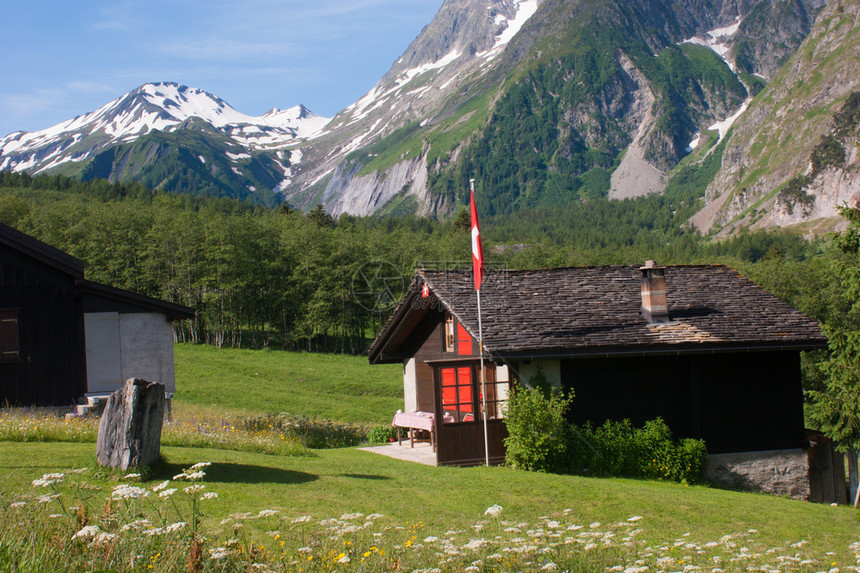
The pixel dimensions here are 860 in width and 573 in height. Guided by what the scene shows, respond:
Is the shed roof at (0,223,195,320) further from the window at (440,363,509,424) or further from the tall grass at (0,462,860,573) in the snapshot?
the tall grass at (0,462,860,573)

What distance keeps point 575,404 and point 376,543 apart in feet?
35.5

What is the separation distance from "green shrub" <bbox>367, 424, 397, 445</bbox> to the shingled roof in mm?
4251

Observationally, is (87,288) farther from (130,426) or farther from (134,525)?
(134,525)

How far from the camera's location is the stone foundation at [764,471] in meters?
18.3

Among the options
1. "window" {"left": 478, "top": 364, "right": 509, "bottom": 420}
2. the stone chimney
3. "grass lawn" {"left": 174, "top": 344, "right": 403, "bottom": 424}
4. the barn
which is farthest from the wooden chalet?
the stone chimney

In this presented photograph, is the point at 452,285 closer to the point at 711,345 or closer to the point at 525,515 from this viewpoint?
the point at 711,345

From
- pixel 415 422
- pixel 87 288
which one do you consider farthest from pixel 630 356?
pixel 87 288

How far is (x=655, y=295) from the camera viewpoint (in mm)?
19219

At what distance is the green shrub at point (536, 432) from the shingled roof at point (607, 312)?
3.73 ft

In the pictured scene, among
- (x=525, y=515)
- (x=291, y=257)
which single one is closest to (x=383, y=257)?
(x=291, y=257)

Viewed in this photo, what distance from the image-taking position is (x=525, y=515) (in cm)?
1081

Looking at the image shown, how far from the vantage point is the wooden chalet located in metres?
A: 20.7

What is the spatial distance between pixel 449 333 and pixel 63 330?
11.5m

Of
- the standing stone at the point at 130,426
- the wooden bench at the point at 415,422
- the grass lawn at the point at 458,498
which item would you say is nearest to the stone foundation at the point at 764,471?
the grass lawn at the point at 458,498
